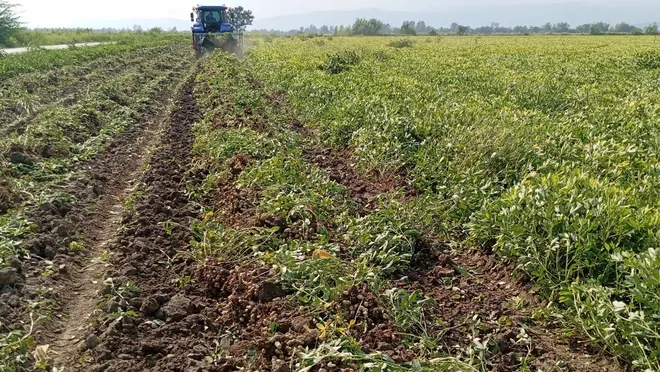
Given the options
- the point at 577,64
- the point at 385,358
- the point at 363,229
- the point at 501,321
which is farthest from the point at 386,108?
the point at 577,64

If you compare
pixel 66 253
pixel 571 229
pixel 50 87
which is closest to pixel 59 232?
pixel 66 253

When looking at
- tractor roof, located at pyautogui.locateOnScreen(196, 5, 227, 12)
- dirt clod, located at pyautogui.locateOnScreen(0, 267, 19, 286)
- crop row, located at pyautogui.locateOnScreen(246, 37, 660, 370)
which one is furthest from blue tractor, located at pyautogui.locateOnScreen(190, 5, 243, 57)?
dirt clod, located at pyautogui.locateOnScreen(0, 267, 19, 286)

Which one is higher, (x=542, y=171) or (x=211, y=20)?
(x=211, y=20)

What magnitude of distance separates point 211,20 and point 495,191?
978 inches

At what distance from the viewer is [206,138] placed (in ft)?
26.6

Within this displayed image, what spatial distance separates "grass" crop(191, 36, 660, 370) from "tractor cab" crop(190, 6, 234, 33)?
16.8 m

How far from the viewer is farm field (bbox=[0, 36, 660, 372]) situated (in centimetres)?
321

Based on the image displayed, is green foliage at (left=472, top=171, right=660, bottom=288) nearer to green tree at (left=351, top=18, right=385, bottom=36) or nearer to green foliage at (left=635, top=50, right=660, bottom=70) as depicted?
green foliage at (left=635, top=50, right=660, bottom=70)

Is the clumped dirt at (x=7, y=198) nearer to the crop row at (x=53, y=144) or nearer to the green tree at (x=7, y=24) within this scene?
the crop row at (x=53, y=144)

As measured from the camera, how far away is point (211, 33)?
2592 cm

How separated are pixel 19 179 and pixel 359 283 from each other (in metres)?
5.09

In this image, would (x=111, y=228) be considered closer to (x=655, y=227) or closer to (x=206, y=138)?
(x=206, y=138)

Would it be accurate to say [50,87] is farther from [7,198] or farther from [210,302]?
[210,302]

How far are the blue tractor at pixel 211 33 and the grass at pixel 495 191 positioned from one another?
1605 centimetres
